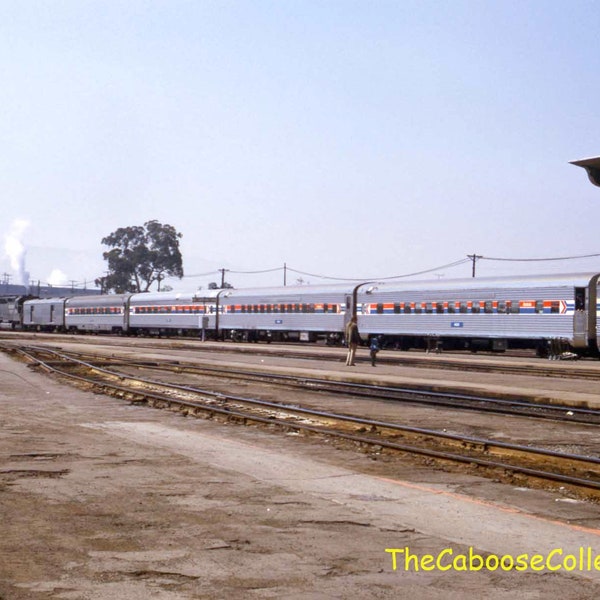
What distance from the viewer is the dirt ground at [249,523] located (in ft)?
19.0

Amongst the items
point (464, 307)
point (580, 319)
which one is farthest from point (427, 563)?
point (464, 307)

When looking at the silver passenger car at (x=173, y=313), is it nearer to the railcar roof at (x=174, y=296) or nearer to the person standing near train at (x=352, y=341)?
the railcar roof at (x=174, y=296)

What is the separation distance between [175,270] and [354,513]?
116 meters

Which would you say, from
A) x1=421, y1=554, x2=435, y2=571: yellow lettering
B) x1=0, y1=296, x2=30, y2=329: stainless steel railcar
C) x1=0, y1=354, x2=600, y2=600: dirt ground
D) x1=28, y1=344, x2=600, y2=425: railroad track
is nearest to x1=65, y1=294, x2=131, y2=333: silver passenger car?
x1=0, y1=296, x2=30, y2=329: stainless steel railcar

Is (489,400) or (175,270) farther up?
(175,270)

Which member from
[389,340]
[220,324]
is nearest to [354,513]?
[389,340]

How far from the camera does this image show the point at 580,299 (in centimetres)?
3406

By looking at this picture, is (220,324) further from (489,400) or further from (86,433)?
(86,433)

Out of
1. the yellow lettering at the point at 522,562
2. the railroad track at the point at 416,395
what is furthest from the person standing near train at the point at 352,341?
the yellow lettering at the point at 522,562

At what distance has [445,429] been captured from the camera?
14.8 meters

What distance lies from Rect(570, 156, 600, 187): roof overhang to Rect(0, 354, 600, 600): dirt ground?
9.51 ft

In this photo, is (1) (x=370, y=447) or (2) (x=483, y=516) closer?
(2) (x=483, y=516)

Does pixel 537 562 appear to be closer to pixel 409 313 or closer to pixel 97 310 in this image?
pixel 409 313

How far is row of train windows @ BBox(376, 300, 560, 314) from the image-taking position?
3578 cm
